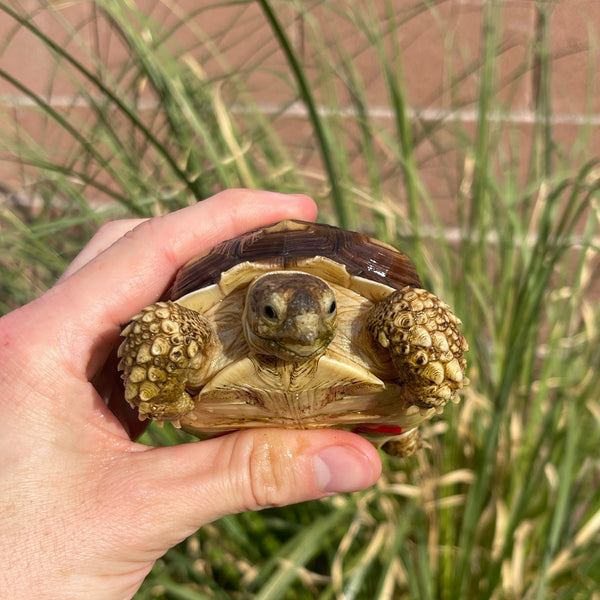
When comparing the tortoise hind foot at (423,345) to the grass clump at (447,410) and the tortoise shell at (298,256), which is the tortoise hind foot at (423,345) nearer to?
the tortoise shell at (298,256)

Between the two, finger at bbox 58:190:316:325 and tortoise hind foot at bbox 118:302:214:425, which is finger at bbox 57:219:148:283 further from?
tortoise hind foot at bbox 118:302:214:425

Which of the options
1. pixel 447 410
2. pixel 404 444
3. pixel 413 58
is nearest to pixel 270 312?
pixel 404 444

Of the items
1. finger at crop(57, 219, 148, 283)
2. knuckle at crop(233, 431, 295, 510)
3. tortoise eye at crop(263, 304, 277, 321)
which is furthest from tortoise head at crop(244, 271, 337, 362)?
finger at crop(57, 219, 148, 283)

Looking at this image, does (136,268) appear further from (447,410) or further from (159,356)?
(447,410)

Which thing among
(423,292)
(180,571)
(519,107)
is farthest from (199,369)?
(519,107)

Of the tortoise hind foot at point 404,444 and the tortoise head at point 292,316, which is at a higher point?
the tortoise head at point 292,316

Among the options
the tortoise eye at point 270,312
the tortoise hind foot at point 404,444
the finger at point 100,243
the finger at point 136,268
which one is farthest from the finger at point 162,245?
the tortoise hind foot at point 404,444
